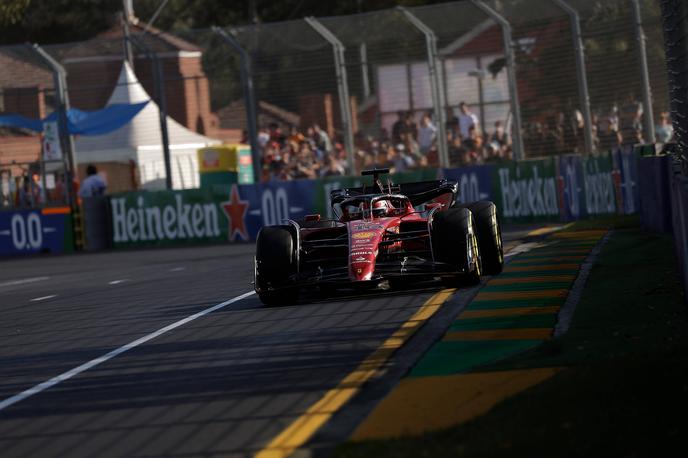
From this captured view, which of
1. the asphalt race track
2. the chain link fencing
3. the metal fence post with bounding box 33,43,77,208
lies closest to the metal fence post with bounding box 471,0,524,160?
the chain link fencing

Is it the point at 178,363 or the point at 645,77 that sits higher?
the point at 645,77

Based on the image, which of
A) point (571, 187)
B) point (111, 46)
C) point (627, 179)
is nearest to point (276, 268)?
point (627, 179)

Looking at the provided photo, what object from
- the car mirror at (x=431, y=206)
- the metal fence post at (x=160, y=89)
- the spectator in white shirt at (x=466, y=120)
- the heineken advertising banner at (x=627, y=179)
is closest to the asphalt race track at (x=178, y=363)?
the car mirror at (x=431, y=206)

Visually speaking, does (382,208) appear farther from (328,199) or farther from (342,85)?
(342,85)

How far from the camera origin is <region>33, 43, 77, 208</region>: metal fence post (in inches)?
1105

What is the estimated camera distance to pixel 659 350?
26.2 ft

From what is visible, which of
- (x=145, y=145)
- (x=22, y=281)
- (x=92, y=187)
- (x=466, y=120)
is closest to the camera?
(x=22, y=281)

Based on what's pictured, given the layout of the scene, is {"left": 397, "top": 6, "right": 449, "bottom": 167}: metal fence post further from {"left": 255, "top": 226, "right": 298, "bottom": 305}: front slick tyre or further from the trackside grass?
the trackside grass

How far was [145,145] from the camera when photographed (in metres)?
31.5

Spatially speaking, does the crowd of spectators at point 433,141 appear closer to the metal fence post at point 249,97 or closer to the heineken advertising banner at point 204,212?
the metal fence post at point 249,97

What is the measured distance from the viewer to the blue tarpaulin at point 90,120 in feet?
94.2

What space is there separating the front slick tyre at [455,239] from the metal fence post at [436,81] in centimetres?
1366

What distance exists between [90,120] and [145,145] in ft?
8.97

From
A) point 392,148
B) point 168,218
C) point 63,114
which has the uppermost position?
point 63,114
